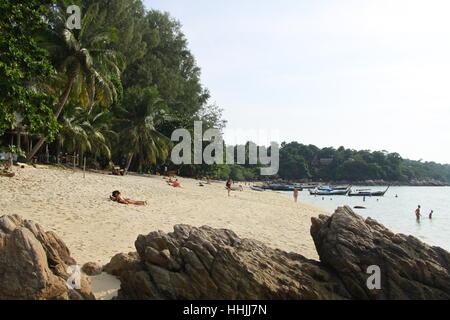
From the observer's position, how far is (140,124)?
3606 cm

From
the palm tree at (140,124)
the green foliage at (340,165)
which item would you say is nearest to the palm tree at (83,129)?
the palm tree at (140,124)

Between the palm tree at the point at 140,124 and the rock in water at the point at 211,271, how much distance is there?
95.7 feet

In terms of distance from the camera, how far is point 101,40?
73.5 ft

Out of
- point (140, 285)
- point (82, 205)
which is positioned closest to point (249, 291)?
point (140, 285)

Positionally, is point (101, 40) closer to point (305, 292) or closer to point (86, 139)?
point (86, 139)

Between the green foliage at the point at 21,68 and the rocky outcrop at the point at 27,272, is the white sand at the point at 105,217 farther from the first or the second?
the green foliage at the point at 21,68

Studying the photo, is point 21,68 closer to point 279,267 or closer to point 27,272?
point 27,272

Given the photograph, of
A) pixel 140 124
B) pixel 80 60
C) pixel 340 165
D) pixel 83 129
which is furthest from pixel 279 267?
pixel 340 165

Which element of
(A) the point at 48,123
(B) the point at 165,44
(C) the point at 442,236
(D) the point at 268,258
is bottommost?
(C) the point at 442,236

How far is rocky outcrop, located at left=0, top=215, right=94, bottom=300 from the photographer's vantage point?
4.93m

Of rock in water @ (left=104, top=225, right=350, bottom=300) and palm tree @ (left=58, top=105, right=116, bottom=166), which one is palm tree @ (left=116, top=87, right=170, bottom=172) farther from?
rock in water @ (left=104, top=225, right=350, bottom=300)

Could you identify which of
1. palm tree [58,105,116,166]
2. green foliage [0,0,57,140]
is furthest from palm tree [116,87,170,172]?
green foliage [0,0,57,140]

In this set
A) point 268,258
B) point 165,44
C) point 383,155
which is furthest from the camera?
point 383,155
